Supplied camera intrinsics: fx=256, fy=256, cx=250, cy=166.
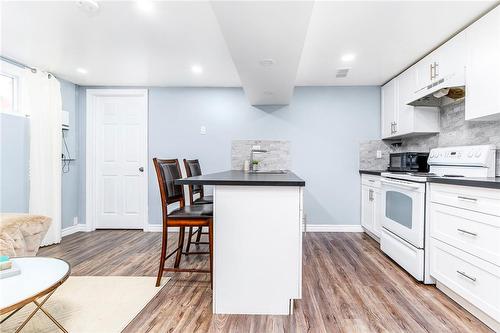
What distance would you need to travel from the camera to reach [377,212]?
3291 mm

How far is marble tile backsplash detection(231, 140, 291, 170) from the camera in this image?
4.01m

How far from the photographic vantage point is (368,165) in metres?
3.95

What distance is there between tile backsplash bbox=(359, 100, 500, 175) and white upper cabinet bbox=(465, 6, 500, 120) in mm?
260

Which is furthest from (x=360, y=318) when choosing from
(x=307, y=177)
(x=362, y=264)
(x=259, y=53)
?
(x=307, y=177)

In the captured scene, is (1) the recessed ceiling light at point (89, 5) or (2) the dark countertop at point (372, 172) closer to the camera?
(1) the recessed ceiling light at point (89, 5)

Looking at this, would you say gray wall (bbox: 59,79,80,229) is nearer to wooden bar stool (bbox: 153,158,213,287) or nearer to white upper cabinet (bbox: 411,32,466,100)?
wooden bar stool (bbox: 153,158,213,287)

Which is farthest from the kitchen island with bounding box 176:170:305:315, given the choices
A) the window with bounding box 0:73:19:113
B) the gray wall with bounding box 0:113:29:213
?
the window with bounding box 0:73:19:113

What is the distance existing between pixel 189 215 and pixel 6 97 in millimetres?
2914

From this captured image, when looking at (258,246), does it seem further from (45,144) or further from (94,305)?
(45,144)

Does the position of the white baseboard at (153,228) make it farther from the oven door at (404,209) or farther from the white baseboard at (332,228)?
the oven door at (404,209)

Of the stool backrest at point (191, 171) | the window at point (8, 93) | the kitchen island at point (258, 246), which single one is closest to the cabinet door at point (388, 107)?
Result: the kitchen island at point (258, 246)

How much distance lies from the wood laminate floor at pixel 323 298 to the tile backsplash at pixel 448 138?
53.1 inches

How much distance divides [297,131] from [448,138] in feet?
6.17

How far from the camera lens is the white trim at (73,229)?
149 inches
